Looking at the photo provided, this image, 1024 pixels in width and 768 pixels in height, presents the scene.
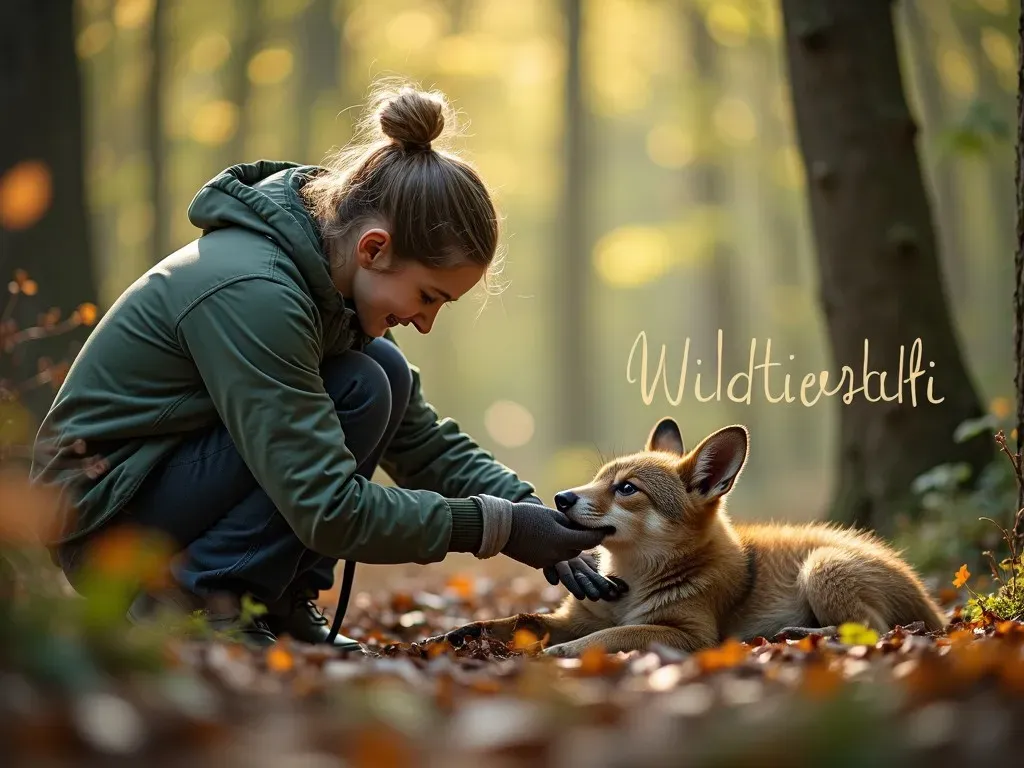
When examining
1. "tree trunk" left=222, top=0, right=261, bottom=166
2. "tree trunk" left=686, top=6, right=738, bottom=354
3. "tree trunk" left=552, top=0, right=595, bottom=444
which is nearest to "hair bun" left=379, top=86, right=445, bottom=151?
"tree trunk" left=222, top=0, right=261, bottom=166

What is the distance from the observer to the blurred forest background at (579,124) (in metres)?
18.3

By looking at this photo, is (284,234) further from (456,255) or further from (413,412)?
(413,412)

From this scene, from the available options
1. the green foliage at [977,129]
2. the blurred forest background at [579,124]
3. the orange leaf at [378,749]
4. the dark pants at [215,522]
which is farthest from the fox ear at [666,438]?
the blurred forest background at [579,124]

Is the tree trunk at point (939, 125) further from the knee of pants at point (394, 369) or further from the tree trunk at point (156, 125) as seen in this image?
the knee of pants at point (394, 369)

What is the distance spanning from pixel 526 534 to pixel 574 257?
17.0 m

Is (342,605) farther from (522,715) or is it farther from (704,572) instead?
(522,715)

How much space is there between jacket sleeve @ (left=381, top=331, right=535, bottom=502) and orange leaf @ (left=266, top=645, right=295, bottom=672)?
6.13 ft

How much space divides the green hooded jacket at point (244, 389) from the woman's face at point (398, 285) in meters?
0.10

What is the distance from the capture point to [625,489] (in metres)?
4.66

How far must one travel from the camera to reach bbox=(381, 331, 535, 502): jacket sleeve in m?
4.55

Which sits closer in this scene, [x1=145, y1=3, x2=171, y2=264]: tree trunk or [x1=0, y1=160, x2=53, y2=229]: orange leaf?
[x1=0, y1=160, x2=53, y2=229]: orange leaf

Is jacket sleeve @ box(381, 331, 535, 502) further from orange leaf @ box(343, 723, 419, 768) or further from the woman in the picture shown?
orange leaf @ box(343, 723, 419, 768)

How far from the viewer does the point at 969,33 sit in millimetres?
19531

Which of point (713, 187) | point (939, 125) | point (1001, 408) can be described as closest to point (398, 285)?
point (1001, 408)
